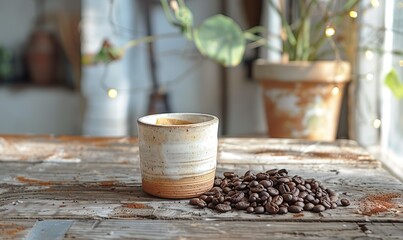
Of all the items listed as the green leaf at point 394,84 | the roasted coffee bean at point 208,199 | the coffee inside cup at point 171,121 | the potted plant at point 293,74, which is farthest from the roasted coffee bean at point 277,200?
the potted plant at point 293,74

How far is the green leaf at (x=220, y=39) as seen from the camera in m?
1.81

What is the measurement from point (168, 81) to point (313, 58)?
0.93m

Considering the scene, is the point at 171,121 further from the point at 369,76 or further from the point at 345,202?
the point at 369,76

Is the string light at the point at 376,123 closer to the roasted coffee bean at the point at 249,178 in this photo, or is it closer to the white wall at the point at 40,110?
the roasted coffee bean at the point at 249,178

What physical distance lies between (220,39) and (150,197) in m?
0.99

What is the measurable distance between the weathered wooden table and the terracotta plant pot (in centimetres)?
46

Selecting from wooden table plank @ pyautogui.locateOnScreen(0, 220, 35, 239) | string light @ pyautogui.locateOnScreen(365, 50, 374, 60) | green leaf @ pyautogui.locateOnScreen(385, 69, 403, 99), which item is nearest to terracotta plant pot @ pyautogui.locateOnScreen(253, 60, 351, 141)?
string light @ pyautogui.locateOnScreen(365, 50, 374, 60)

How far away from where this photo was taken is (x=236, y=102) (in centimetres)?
257

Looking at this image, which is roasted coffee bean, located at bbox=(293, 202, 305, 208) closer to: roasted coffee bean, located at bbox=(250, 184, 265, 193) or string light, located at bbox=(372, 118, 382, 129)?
roasted coffee bean, located at bbox=(250, 184, 265, 193)

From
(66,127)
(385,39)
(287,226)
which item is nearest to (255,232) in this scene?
(287,226)

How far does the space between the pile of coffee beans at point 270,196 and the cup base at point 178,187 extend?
0.08 feet

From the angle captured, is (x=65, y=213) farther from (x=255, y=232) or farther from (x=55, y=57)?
(x=55, y=57)

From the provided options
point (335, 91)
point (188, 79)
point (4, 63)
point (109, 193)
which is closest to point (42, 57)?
point (4, 63)

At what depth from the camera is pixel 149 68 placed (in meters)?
2.71
